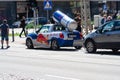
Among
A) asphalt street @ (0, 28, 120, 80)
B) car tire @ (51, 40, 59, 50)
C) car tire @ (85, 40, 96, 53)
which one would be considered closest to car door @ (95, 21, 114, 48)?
car tire @ (85, 40, 96, 53)

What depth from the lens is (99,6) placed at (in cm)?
8038

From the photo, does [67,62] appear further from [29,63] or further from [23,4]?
[23,4]

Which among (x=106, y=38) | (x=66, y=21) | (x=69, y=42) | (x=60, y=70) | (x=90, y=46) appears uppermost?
(x=66, y=21)

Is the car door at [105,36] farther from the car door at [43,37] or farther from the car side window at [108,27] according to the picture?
the car door at [43,37]

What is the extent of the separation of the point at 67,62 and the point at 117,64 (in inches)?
87.8

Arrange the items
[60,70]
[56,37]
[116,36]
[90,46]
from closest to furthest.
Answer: [60,70] < [116,36] < [90,46] < [56,37]

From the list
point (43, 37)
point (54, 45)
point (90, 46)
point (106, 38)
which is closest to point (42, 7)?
point (43, 37)

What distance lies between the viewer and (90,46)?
882 inches

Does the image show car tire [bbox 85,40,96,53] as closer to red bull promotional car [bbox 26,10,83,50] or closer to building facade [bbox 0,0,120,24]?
red bull promotional car [bbox 26,10,83,50]

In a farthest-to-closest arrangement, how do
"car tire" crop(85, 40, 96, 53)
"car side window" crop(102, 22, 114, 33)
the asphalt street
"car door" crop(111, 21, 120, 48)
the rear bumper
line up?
the rear bumper < "car tire" crop(85, 40, 96, 53) < "car side window" crop(102, 22, 114, 33) < "car door" crop(111, 21, 120, 48) < the asphalt street

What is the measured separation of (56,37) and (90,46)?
2669mm

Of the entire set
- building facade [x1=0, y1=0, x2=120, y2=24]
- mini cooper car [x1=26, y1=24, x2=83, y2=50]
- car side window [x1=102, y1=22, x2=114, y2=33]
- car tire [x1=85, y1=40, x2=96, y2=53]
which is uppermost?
building facade [x1=0, y1=0, x2=120, y2=24]

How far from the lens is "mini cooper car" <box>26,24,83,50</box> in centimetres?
2420

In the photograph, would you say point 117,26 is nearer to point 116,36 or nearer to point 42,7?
point 116,36
